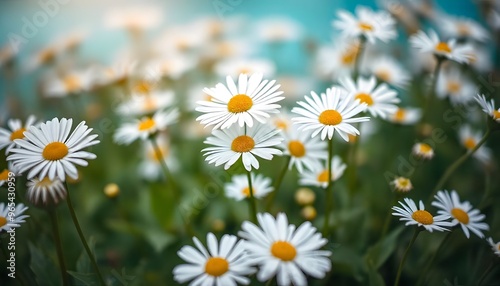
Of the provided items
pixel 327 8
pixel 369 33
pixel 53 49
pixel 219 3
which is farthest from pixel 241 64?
pixel 327 8

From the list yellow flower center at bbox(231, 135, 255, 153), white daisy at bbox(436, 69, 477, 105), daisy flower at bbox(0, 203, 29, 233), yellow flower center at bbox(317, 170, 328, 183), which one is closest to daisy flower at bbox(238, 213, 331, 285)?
yellow flower center at bbox(231, 135, 255, 153)

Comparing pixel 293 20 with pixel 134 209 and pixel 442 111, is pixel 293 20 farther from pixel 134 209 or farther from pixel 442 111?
pixel 134 209

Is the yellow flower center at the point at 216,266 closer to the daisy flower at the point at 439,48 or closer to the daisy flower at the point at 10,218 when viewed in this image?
the daisy flower at the point at 10,218

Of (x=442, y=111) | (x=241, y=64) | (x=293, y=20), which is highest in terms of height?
(x=293, y=20)

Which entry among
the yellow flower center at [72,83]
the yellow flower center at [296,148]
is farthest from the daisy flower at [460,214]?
the yellow flower center at [72,83]

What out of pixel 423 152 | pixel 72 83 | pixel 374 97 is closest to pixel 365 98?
pixel 374 97

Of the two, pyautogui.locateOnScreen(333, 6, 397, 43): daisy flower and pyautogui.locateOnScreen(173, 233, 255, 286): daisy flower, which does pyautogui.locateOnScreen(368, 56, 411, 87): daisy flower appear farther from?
pyautogui.locateOnScreen(173, 233, 255, 286): daisy flower
